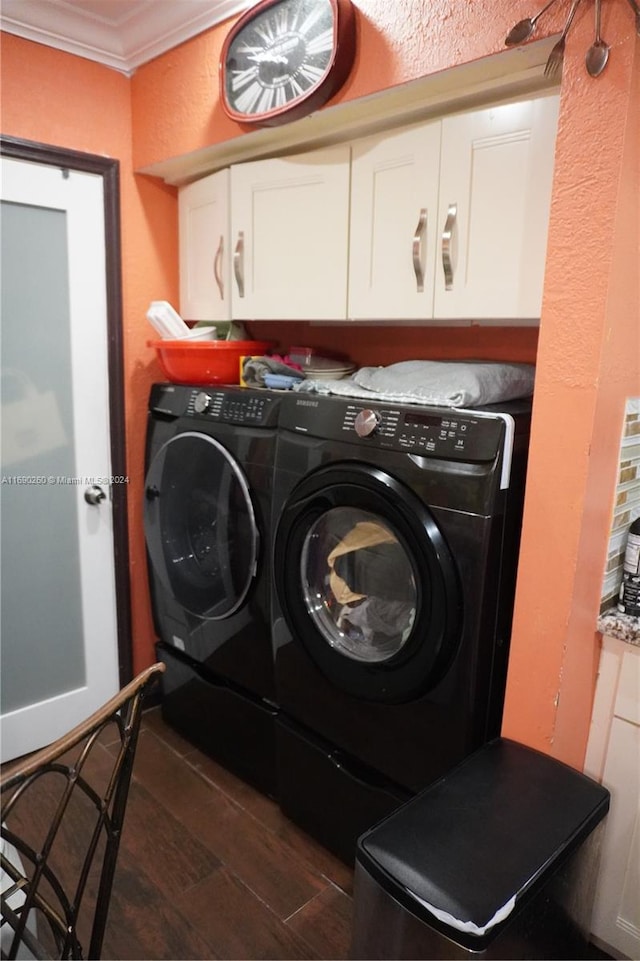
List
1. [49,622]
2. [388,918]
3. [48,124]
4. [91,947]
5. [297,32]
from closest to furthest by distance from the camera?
[91,947], [388,918], [297,32], [48,124], [49,622]

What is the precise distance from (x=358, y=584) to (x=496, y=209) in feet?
3.26

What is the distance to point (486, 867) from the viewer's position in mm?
1132

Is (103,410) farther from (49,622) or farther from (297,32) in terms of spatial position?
(297,32)

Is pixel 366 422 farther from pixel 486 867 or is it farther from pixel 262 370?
pixel 486 867

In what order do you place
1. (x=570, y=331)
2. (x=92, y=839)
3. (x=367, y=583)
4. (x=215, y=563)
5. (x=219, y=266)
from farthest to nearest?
(x=219, y=266), (x=215, y=563), (x=367, y=583), (x=570, y=331), (x=92, y=839)

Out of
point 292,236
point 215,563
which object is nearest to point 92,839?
point 215,563

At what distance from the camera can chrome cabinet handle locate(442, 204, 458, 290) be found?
160cm

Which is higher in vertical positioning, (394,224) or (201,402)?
(394,224)

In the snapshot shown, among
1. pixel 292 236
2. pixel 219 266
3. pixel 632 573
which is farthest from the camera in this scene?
pixel 219 266

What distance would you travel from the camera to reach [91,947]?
40.5 inches

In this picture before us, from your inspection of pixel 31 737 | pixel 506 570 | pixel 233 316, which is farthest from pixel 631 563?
pixel 31 737

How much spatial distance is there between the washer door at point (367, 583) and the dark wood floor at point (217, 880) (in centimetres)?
61

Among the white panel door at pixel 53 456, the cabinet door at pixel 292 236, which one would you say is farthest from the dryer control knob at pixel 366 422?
the white panel door at pixel 53 456

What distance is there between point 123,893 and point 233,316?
177 centimetres
